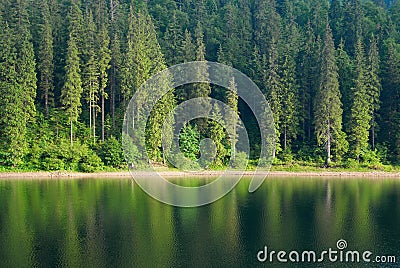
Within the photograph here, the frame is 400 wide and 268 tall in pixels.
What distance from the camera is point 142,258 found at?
59.8ft

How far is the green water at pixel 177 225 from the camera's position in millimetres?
18641

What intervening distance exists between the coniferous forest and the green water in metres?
11.5

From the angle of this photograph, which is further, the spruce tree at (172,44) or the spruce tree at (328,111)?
the spruce tree at (172,44)

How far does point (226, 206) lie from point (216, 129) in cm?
2055

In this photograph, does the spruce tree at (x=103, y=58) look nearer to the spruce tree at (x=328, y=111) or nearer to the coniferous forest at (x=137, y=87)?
the coniferous forest at (x=137, y=87)

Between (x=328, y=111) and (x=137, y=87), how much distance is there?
19.7m

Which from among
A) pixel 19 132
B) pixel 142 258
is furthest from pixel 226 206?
pixel 19 132

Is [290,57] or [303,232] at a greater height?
[290,57]

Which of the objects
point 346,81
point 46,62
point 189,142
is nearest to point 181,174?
point 189,142

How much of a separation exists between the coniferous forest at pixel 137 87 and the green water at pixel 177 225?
11486mm

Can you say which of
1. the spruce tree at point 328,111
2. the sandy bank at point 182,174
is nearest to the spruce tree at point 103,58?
the sandy bank at point 182,174

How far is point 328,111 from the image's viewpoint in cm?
4894

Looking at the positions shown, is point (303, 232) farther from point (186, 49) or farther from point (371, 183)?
point (186, 49)

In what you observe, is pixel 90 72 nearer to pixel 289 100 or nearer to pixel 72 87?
pixel 72 87
